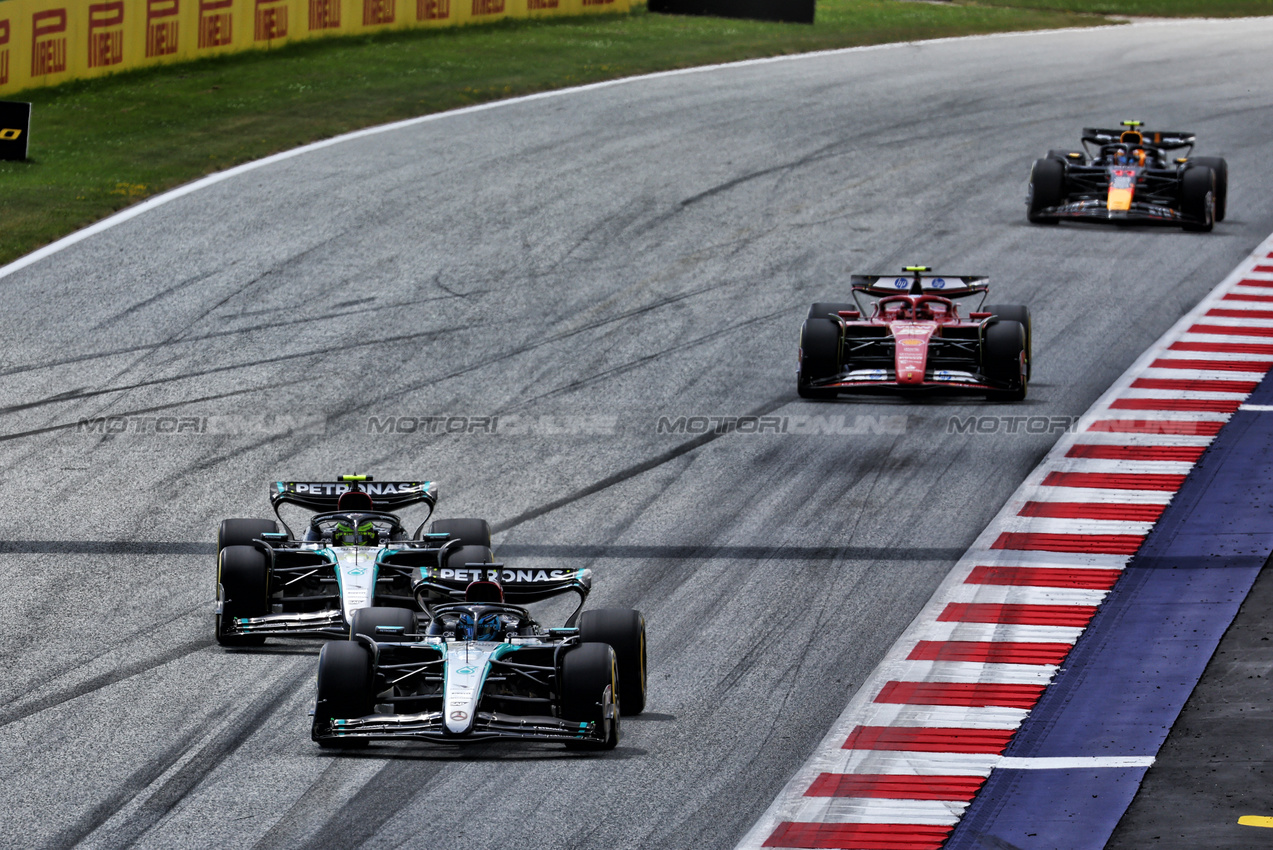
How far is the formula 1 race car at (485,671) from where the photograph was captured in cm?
1071

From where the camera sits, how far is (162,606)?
541 inches

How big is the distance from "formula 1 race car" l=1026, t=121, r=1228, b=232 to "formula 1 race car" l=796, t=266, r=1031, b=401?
734 centimetres

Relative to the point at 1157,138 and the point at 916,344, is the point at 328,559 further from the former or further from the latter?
the point at 1157,138

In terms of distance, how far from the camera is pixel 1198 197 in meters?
26.2

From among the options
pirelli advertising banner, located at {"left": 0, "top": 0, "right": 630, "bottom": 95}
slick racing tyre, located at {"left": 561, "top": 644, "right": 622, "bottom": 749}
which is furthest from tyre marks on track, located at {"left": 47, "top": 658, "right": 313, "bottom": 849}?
pirelli advertising banner, located at {"left": 0, "top": 0, "right": 630, "bottom": 95}

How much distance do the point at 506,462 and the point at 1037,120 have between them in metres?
19.1

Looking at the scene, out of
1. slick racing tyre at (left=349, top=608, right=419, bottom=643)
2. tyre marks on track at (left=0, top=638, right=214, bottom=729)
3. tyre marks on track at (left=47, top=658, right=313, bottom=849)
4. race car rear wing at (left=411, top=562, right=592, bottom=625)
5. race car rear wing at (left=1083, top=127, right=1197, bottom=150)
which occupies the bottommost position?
tyre marks on track at (left=0, top=638, right=214, bottom=729)

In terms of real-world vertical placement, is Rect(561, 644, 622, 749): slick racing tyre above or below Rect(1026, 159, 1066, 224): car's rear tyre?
below

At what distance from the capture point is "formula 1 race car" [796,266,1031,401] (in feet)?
62.7

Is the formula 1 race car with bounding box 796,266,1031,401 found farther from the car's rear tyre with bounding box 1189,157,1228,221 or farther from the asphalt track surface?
the car's rear tyre with bounding box 1189,157,1228,221

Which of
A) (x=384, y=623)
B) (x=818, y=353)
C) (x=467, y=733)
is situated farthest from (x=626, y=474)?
(x=467, y=733)

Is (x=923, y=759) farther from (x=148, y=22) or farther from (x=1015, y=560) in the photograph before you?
(x=148, y=22)

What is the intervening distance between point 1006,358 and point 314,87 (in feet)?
59.7

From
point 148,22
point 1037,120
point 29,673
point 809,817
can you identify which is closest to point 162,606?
point 29,673
